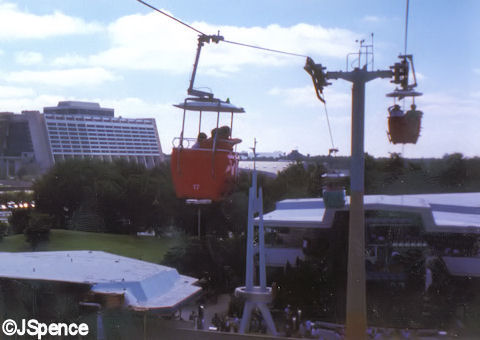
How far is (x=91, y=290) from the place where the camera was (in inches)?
478

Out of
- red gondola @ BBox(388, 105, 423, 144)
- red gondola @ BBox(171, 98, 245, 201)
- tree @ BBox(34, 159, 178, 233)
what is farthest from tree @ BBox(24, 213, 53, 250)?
red gondola @ BBox(388, 105, 423, 144)

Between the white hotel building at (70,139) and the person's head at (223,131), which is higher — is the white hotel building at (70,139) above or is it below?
above

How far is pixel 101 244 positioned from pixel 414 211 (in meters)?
16.7

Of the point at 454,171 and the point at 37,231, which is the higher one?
the point at 454,171

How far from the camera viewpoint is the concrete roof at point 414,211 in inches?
813

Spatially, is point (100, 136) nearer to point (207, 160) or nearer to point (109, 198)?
point (109, 198)

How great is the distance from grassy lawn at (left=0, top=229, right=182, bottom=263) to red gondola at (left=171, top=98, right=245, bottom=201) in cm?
1986

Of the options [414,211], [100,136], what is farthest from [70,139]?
[414,211]

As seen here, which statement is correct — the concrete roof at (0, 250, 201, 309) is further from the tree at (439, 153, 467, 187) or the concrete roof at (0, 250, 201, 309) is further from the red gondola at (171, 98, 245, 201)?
the tree at (439, 153, 467, 187)

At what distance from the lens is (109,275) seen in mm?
14250

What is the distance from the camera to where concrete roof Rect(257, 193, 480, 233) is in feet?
67.7

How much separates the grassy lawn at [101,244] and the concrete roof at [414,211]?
6.94 metres
